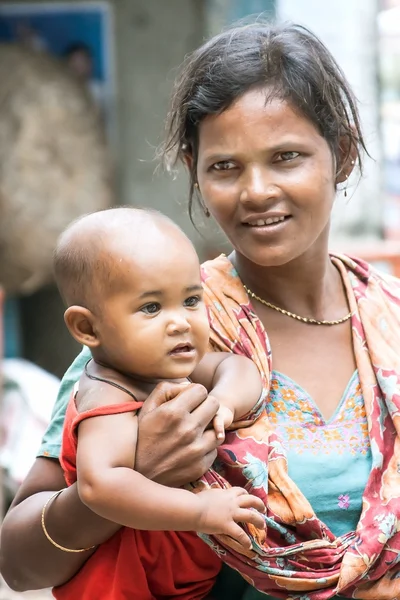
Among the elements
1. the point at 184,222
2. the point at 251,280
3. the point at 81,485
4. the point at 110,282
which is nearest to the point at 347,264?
the point at 251,280

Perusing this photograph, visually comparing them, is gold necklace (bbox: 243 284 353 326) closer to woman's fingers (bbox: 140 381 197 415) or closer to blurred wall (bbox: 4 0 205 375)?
woman's fingers (bbox: 140 381 197 415)

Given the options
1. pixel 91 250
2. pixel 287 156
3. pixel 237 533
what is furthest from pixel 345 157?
pixel 237 533

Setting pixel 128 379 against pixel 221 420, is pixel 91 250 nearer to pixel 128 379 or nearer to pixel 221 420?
pixel 128 379

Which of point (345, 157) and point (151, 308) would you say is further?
point (345, 157)

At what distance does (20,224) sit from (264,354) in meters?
4.40

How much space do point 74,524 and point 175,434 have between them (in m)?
0.29

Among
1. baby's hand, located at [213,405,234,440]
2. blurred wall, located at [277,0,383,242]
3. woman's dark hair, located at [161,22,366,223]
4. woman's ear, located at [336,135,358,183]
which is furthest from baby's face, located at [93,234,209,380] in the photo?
blurred wall, located at [277,0,383,242]

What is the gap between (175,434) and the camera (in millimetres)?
2031

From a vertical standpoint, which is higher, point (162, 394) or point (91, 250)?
point (91, 250)

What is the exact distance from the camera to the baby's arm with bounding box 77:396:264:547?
1920 mm

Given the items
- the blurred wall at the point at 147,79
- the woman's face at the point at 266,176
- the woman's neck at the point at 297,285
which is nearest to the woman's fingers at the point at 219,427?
the woman's face at the point at 266,176

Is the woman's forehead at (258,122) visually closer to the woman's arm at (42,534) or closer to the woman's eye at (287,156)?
the woman's eye at (287,156)

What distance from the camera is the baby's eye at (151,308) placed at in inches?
79.9

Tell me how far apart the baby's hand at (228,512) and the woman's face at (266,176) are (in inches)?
21.5
